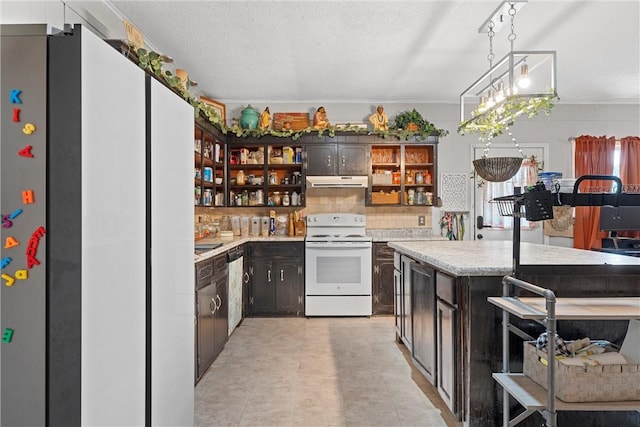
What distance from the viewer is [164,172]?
1680mm

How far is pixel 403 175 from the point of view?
17.3 feet

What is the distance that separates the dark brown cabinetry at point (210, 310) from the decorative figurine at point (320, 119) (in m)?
2.34

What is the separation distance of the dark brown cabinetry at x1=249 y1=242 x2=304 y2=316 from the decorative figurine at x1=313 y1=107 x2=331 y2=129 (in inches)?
62.9

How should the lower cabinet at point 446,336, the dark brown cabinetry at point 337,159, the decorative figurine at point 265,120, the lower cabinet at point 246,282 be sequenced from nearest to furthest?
the lower cabinet at point 446,336, the lower cabinet at point 246,282, the dark brown cabinetry at point 337,159, the decorative figurine at point 265,120

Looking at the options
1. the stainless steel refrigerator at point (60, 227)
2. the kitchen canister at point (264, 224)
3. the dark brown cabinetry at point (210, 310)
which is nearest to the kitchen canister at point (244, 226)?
the kitchen canister at point (264, 224)

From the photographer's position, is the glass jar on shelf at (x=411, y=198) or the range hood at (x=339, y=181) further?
the glass jar on shelf at (x=411, y=198)

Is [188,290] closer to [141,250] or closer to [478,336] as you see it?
[141,250]

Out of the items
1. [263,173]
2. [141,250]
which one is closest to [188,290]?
[141,250]

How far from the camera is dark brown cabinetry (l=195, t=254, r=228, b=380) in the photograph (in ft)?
9.52

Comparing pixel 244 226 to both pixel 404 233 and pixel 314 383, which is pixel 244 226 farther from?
pixel 314 383

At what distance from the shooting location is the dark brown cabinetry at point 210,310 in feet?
9.52

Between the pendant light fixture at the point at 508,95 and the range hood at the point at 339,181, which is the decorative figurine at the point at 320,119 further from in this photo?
the pendant light fixture at the point at 508,95

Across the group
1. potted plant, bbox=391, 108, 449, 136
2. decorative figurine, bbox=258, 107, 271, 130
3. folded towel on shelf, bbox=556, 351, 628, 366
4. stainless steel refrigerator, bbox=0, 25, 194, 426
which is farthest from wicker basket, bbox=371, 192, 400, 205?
stainless steel refrigerator, bbox=0, 25, 194, 426

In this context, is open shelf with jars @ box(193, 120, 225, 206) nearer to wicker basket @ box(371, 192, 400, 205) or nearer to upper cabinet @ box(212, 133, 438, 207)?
upper cabinet @ box(212, 133, 438, 207)
